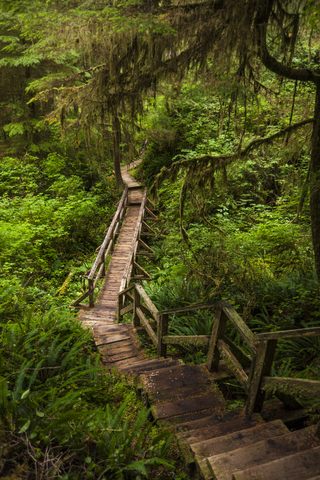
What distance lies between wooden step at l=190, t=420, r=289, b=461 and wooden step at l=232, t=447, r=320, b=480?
1.58 ft

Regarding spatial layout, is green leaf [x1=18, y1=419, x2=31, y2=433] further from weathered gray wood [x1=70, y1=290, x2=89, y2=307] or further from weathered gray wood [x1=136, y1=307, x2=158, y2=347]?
weathered gray wood [x1=70, y1=290, x2=89, y2=307]

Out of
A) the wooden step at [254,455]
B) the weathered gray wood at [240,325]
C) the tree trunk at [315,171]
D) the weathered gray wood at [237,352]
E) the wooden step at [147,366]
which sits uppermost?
the tree trunk at [315,171]

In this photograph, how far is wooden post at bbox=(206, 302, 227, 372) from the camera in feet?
12.1

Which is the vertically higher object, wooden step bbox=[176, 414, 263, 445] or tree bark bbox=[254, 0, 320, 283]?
tree bark bbox=[254, 0, 320, 283]

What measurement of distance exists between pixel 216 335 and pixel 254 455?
1.51 meters

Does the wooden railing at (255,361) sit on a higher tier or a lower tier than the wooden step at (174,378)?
higher

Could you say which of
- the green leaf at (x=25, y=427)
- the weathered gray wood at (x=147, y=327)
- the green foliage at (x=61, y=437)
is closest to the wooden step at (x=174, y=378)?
the green foliage at (x=61, y=437)

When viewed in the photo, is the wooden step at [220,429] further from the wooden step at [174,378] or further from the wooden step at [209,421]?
the wooden step at [174,378]

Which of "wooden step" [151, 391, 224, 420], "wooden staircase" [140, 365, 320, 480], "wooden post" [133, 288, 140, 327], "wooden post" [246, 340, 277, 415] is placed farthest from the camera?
"wooden post" [133, 288, 140, 327]

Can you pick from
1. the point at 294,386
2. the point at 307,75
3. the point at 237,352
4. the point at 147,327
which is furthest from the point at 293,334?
the point at 147,327

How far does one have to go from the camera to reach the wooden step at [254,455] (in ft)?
7.18

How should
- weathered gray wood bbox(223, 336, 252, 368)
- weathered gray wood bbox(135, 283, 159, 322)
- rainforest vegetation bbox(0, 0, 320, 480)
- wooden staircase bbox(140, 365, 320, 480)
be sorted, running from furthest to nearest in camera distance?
weathered gray wood bbox(135, 283, 159, 322), weathered gray wood bbox(223, 336, 252, 368), rainforest vegetation bbox(0, 0, 320, 480), wooden staircase bbox(140, 365, 320, 480)

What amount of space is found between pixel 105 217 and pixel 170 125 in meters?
5.79

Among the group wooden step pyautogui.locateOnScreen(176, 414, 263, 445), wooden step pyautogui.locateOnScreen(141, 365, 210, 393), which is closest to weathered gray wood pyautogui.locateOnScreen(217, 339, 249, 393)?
wooden step pyautogui.locateOnScreen(176, 414, 263, 445)
